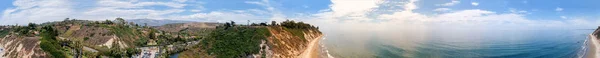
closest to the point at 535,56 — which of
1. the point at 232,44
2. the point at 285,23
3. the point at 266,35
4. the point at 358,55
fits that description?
the point at 358,55

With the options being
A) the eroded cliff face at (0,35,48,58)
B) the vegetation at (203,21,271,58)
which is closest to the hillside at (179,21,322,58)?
the vegetation at (203,21,271,58)

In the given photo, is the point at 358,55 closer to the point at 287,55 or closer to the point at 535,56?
the point at 287,55

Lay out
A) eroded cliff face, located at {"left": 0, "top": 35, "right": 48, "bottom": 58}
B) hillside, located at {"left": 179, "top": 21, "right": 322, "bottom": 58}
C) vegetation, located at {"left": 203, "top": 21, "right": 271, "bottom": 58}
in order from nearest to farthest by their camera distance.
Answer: eroded cliff face, located at {"left": 0, "top": 35, "right": 48, "bottom": 58} < vegetation, located at {"left": 203, "top": 21, "right": 271, "bottom": 58} < hillside, located at {"left": 179, "top": 21, "right": 322, "bottom": 58}

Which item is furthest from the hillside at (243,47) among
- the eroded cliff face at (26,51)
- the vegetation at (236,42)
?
the eroded cliff face at (26,51)

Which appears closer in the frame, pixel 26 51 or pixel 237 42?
pixel 26 51

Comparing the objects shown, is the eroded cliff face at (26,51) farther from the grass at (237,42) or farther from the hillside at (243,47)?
the grass at (237,42)

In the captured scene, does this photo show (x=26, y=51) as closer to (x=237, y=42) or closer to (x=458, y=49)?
(x=237, y=42)

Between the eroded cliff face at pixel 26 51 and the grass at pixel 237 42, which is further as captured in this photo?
the grass at pixel 237 42

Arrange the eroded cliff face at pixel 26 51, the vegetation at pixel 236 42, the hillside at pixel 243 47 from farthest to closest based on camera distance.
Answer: the hillside at pixel 243 47 < the vegetation at pixel 236 42 < the eroded cliff face at pixel 26 51

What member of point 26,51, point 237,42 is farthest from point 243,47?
point 26,51

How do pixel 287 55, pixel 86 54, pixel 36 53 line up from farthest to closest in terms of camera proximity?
1. pixel 287 55
2. pixel 86 54
3. pixel 36 53

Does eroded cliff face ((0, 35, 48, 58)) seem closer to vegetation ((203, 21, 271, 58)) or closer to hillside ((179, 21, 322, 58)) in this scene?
hillside ((179, 21, 322, 58))
